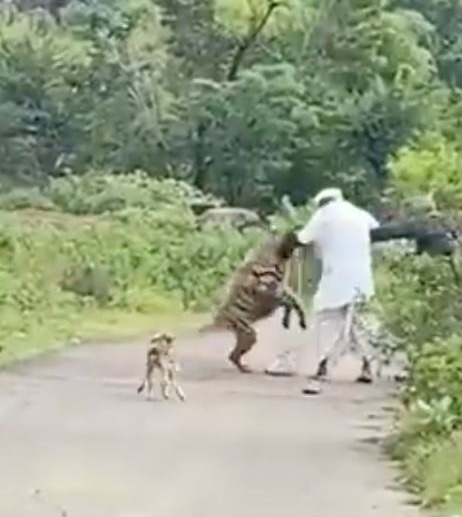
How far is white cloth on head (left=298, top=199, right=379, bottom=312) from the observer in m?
15.5

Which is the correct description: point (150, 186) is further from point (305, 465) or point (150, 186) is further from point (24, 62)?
point (305, 465)

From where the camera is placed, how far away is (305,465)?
11.0 meters

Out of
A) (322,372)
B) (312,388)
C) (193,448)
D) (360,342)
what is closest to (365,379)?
(322,372)

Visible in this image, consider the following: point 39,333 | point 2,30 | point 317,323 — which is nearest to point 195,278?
point 39,333

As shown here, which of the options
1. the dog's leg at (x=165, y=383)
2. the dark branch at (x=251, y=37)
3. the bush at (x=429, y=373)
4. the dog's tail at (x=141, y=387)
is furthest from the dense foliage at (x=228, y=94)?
the bush at (x=429, y=373)

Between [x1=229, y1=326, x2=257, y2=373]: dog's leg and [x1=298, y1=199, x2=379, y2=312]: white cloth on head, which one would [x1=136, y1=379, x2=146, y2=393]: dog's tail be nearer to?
[x1=298, y1=199, x2=379, y2=312]: white cloth on head

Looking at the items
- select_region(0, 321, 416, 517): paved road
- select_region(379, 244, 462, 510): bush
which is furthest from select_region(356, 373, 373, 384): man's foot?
select_region(379, 244, 462, 510): bush

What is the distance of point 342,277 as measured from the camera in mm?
15523

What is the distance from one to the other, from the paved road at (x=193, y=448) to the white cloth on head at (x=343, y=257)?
0.72m

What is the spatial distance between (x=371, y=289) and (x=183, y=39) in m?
29.7

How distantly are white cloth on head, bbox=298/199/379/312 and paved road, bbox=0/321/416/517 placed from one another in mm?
724

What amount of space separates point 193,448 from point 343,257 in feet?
13.8

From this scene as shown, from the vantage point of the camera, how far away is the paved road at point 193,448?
9.69 m

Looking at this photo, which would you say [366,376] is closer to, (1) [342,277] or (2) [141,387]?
(1) [342,277]
